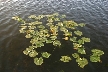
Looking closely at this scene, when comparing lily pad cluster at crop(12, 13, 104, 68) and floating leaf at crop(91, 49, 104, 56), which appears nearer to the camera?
lily pad cluster at crop(12, 13, 104, 68)

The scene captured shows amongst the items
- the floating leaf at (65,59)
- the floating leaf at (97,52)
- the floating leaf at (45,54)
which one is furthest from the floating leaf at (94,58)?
the floating leaf at (45,54)

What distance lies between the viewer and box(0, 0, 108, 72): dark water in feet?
56.1

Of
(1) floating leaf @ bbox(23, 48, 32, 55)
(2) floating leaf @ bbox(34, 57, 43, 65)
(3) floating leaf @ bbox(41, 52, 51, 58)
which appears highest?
(1) floating leaf @ bbox(23, 48, 32, 55)

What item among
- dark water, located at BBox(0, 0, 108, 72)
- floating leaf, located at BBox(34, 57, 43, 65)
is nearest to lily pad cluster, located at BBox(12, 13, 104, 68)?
floating leaf, located at BBox(34, 57, 43, 65)

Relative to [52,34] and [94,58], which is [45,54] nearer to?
[52,34]

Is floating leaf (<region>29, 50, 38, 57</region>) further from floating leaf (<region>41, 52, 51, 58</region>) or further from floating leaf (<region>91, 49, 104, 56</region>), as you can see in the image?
floating leaf (<region>91, 49, 104, 56</region>)

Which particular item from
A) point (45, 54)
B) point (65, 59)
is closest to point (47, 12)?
point (45, 54)

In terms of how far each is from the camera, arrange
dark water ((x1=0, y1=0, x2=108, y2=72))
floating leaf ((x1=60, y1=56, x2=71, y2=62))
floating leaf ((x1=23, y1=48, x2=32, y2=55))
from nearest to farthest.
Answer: dark water ((x1=0, y1=0, x2=108, y2=72)), floating leaf ((x1=60, y1=56, x2=71, y2=62)), floating leaf ((x1=23, y1=48, x2=32, y2=55))

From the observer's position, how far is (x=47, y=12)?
26.8m

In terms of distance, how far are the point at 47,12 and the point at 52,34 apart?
649cm

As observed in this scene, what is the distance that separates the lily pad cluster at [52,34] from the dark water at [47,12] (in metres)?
0.68

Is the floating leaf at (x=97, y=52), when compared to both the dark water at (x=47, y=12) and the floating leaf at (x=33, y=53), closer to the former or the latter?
the dark water at (x=47, y=12)

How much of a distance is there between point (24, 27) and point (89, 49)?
9.56 meters

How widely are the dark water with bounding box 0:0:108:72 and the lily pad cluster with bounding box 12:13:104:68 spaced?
2.24ft
